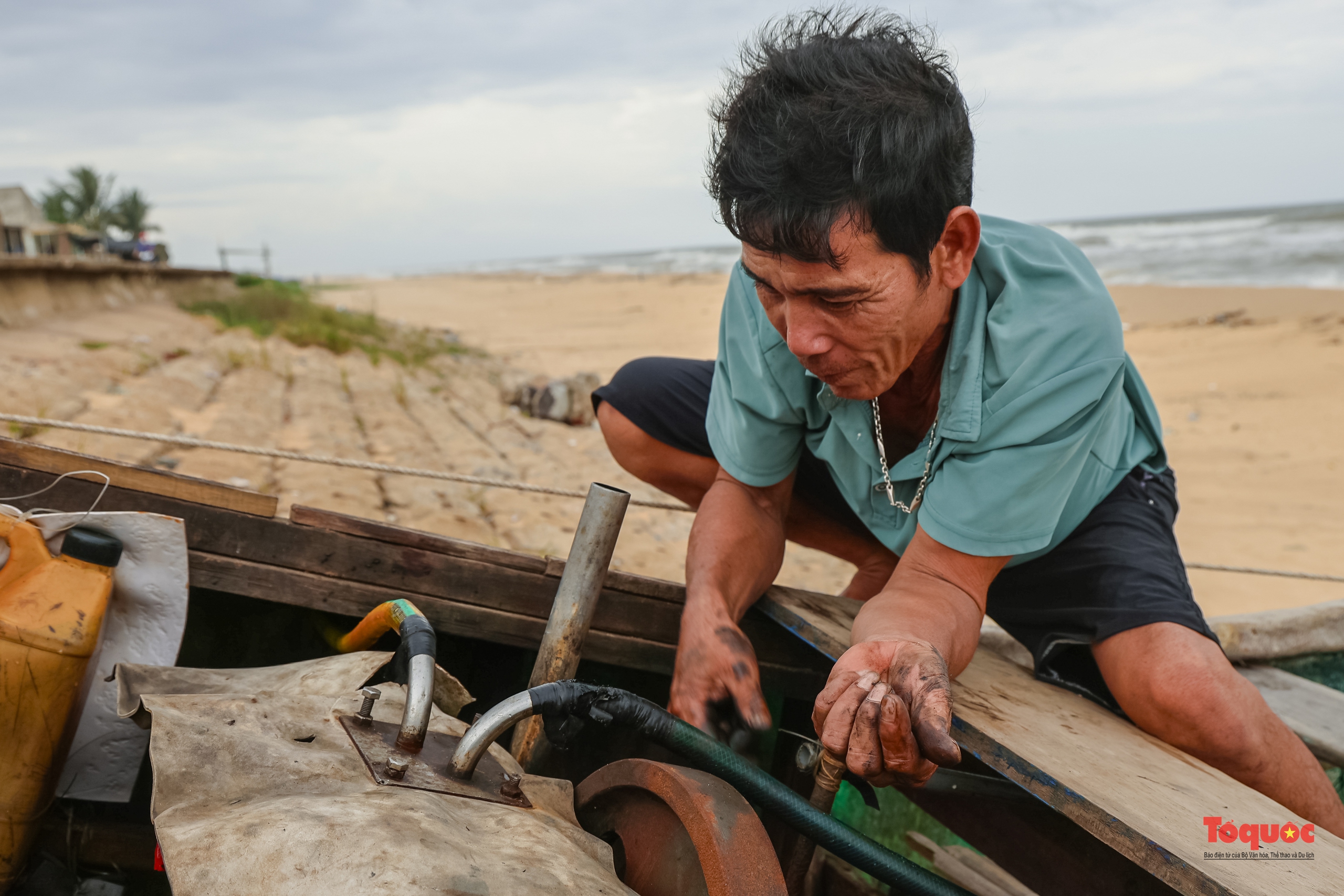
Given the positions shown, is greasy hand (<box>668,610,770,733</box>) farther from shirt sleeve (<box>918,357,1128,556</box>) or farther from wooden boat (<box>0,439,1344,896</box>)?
shirt sleeve (<box>918,357,1128,556</box>)

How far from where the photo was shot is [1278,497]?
652 cm

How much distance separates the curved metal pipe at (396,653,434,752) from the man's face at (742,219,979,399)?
2.37 feet

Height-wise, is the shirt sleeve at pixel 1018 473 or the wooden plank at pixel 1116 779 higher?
the shirt sleeve at pixel 1018 473

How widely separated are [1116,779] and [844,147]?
2.98 feet

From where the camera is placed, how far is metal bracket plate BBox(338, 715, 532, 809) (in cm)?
102

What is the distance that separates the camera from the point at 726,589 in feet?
5.32

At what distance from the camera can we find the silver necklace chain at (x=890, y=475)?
1.66m

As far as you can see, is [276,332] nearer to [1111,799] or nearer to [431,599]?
[431,599]

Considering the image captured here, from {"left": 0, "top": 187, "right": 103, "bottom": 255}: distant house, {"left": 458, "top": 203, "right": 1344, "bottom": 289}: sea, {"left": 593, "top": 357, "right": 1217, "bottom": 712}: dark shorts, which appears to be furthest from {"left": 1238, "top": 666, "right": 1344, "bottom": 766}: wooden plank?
{"left": 0, "top": 187, "right": 103, "bottom": 255}: distant house

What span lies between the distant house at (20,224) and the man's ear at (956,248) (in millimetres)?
24682

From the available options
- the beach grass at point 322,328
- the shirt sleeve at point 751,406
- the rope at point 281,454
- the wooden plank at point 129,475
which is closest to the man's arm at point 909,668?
the shirt sleeve at point 751,406

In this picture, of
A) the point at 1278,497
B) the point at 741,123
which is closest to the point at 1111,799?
the point at 741,123

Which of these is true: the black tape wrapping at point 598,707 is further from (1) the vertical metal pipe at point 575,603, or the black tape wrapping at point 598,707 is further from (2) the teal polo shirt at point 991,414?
(2) the teal polo shirt at point 991,414

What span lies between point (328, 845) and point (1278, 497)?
724 cm
